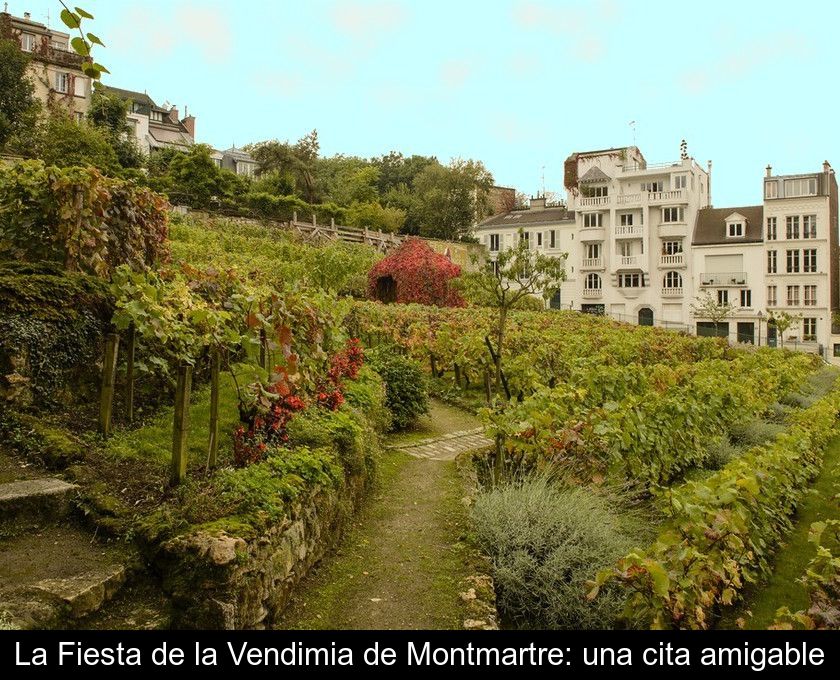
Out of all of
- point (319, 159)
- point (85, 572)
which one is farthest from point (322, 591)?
point (319, 159)

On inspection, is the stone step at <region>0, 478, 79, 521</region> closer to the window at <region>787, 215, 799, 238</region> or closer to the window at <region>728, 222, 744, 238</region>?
the window at <region>728, 222, 744, 238</region>

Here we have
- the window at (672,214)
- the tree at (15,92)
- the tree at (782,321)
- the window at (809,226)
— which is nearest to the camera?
the tree at (782,321)

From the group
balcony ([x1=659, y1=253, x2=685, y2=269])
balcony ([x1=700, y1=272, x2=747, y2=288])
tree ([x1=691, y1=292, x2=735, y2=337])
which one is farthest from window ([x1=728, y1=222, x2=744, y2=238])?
tree ([x1=691, y1=292, x2=735, y2=337])

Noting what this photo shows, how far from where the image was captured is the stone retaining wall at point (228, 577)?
432 cm

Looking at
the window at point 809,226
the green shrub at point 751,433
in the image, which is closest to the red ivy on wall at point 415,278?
the green shrub at point 751,433

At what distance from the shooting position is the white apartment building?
46.1m

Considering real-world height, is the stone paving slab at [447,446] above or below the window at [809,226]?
below

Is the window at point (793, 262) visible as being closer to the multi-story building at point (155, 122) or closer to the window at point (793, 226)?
the window at point (793, 226)

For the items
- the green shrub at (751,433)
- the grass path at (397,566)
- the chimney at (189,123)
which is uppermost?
the chimney at (189,123)

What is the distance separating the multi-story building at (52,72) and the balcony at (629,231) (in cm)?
3868

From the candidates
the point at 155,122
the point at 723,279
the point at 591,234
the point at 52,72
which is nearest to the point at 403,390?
the point at 723,279

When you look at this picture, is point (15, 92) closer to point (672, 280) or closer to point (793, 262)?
point (672, 280)
